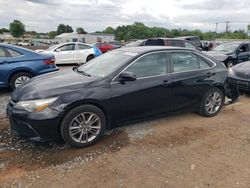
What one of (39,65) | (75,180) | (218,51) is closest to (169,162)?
(75,180)

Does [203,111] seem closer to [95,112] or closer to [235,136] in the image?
[235,136]

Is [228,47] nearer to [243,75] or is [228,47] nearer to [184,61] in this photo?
[243,75]

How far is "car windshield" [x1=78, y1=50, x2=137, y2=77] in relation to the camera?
13.9ft

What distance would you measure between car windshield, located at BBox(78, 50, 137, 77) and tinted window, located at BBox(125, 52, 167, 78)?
176mm

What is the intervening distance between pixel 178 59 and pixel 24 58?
438cm

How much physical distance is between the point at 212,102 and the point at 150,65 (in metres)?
1.81

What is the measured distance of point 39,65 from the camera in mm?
7062

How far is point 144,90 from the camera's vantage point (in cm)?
429

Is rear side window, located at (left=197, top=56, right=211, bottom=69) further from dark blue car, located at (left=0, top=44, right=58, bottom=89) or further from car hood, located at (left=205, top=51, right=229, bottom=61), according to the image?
car hood, located at (left=205, top=51, right=229, bottom=61)

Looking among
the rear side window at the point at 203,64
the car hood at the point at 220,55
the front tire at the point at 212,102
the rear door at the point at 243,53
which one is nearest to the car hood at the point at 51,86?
the rear side window at the point at 203,64

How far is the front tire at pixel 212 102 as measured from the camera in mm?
5207

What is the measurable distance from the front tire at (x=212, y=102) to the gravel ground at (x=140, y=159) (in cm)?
56

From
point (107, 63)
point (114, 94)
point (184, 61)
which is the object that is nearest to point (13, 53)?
point (107, 63)

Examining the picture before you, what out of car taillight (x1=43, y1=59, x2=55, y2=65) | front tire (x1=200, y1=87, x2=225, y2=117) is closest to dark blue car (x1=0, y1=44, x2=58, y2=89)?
car taillight (x1=43, y1=59, x2=55, y2=65)
